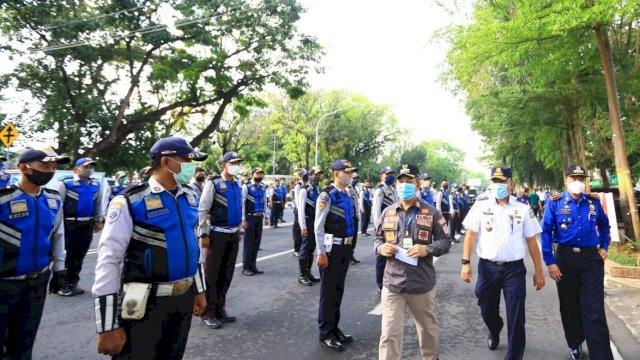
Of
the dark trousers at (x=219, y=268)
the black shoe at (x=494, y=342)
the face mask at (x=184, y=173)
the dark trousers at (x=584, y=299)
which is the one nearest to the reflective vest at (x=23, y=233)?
the face mask at (x=184, y=173)

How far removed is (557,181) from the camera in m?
31.7

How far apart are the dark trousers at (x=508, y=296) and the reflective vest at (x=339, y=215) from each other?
1.51m

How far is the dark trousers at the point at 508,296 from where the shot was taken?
161 inches

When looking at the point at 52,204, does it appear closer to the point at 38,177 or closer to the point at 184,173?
the point at 38,177

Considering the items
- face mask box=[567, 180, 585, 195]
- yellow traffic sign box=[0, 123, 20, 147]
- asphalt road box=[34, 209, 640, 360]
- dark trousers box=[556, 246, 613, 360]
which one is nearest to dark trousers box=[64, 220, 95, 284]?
asphalt road box=[34, 209, 640, 360]

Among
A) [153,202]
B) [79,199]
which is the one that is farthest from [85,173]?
[153,202]

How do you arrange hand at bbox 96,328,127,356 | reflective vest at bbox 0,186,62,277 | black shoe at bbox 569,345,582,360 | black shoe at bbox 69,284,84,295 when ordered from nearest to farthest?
hand at bbox 96,328,127,356 → reflective vest at bbox 0,186,62,277 → black shoe at bbox 569,345,582,360 → black shoe at bbox 69,284,84,295

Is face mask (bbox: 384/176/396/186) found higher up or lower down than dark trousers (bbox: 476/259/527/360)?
higher up

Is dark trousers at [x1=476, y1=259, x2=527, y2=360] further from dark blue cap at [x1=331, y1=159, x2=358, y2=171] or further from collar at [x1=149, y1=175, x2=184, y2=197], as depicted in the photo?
collar at [x1=149, y1=175, x2=184, y2=197]

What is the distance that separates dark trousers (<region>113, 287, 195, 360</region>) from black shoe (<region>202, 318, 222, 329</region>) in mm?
2528

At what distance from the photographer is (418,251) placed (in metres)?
3.79

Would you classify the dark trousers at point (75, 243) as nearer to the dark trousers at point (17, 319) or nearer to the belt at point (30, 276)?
the belt at point (30, 276)

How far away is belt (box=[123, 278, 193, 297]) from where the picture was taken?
9.05ft

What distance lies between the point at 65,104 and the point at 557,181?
30930 mm
